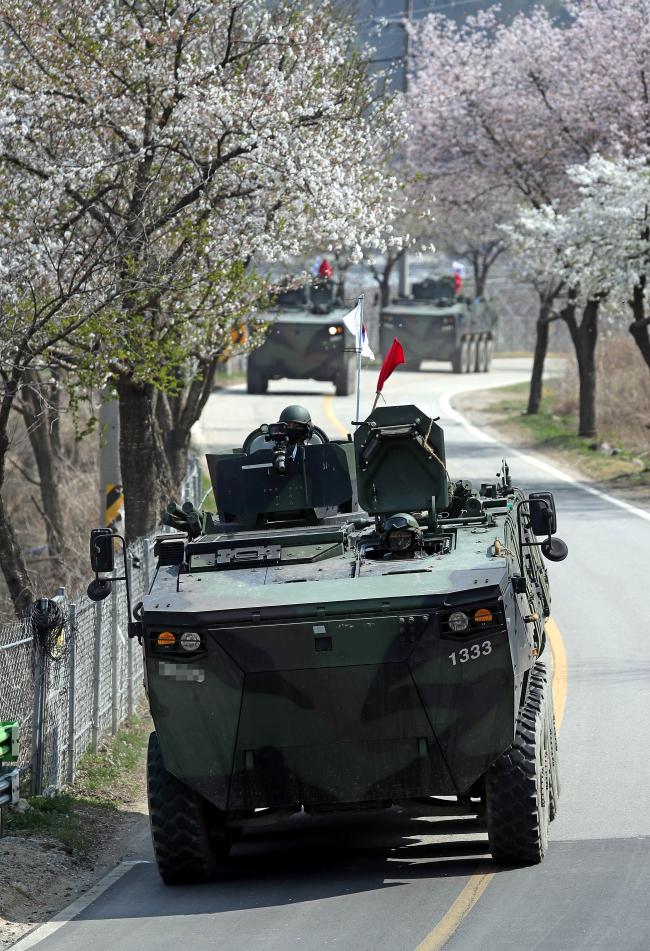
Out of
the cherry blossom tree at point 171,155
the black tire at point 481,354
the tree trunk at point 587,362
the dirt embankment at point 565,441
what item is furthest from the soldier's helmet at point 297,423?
Answer: the black tire at point 481,354

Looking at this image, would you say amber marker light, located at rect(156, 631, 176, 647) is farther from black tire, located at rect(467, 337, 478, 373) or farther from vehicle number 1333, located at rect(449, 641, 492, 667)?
black tire, located at rect(467, 337, 478, 373)

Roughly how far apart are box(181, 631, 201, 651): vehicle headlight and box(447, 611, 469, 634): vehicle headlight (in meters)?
1.37

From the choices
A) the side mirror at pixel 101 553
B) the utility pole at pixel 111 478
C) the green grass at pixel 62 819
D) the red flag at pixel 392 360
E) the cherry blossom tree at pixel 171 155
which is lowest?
the green grass at pixel 62 819

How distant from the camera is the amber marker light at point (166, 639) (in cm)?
886

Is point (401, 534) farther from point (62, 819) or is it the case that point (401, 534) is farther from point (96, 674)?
point (96, 674)

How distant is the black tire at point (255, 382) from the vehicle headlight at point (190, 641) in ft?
100

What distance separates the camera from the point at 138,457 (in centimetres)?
1853

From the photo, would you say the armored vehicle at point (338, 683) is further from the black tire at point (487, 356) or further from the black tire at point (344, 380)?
the black tire at point (487, 356)

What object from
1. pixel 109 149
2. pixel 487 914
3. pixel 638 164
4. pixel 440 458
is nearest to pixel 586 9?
pixel 638 164

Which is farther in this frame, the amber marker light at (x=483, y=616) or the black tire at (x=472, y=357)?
the black tire at (x=472, y=357)

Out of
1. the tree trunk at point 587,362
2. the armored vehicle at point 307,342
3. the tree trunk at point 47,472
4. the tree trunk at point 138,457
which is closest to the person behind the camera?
the tree trunk at point 138,457

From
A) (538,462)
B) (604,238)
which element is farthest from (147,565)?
(604,238)

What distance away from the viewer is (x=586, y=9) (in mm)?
33844

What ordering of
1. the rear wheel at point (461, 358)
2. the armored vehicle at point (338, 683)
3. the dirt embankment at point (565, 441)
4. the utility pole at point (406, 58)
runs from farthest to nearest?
the rear wheel at point (461, 358) < the utility pole at point (406, 58) < the dirt embankment at point (565, 441) < the armored vehicle at point (338, 683)
